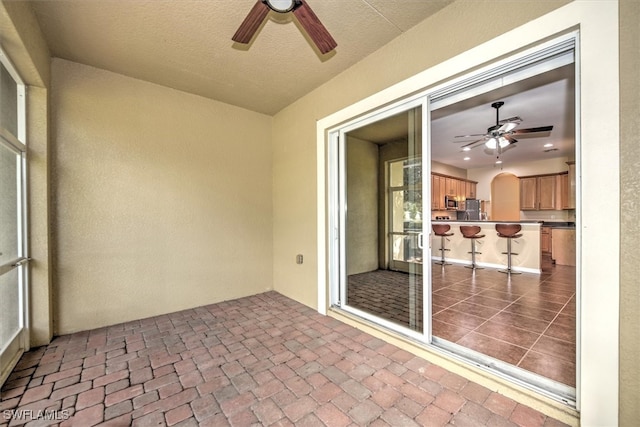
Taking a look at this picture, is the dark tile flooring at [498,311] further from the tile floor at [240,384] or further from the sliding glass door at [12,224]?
the sliding glass door at [12,224]

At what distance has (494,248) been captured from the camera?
6.00 metres

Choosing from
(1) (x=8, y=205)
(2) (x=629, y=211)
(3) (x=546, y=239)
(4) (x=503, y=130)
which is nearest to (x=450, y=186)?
(3) (x=546, y=239)

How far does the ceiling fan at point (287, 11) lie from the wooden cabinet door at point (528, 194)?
9.07 meters

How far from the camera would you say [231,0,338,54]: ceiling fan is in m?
1.64

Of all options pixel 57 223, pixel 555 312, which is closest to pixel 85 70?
pixel 57 223

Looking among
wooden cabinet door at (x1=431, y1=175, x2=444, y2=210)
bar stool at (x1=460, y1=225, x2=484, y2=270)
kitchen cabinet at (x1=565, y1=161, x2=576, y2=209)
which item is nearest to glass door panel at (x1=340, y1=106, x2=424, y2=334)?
bar stool at (x1=460, y1=225, x2=484, y2=270)

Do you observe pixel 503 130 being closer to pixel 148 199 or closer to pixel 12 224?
pixel 148 199

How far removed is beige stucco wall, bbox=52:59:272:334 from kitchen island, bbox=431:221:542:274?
3.95m

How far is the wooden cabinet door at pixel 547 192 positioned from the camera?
25.8 feet

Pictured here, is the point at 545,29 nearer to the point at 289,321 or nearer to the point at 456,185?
the point at 289,321

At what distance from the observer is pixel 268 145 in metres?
4.43

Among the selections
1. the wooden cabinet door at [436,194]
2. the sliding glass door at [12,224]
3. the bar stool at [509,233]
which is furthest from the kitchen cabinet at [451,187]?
the sliding glass door at [12,224]

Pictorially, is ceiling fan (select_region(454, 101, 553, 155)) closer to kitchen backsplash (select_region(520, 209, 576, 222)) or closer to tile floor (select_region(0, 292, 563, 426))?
tile floor (select_region(0, 292, 563, 426))

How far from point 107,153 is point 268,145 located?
215cm
